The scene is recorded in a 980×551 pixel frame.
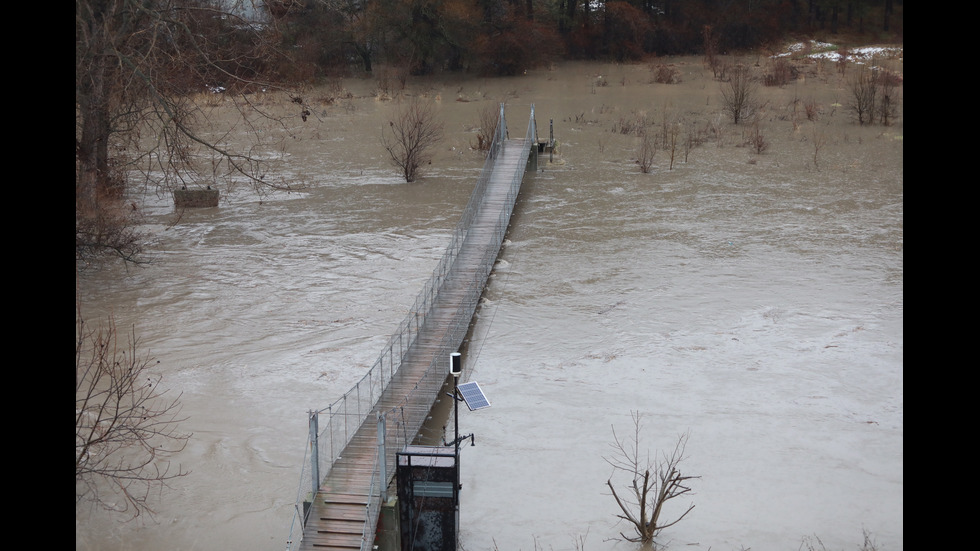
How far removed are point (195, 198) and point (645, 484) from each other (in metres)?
21.9

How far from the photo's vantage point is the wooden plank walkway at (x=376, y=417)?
1296 centimetres

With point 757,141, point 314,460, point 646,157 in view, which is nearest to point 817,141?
point 757,141

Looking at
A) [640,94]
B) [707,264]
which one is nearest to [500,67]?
[640,94]

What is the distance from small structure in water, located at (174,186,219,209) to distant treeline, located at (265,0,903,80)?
835 inches

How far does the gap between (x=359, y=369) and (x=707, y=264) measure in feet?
33.7

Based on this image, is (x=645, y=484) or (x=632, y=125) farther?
(x=632, y=125)

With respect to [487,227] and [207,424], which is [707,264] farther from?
[207,424]

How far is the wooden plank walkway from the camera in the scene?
13.0m

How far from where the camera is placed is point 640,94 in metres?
50.0

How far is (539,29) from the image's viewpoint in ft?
188

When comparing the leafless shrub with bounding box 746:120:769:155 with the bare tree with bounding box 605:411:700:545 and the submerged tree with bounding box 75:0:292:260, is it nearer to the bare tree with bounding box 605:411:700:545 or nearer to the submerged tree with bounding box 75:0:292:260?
the submerged tree with bounding box 75:0:292:260

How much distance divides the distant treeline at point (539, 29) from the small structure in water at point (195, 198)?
21.2 m

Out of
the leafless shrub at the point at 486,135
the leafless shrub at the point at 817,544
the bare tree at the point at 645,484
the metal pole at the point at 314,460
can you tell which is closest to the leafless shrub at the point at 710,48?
the leafless shrub at the point at 486,135

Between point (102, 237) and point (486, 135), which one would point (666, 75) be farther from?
point (102, 237)
